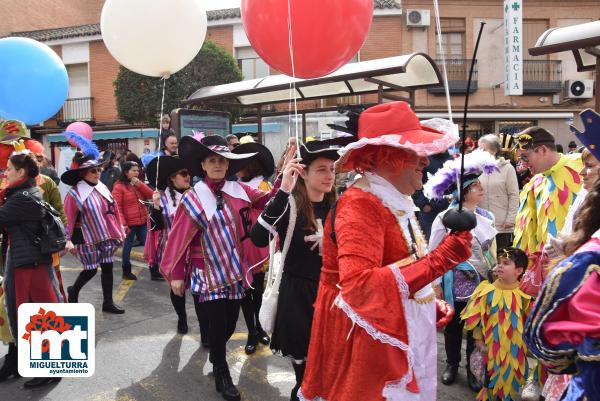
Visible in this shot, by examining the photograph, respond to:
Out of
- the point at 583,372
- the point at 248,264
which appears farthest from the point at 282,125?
the point at 583,372

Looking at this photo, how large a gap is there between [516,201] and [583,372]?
14.7 ft

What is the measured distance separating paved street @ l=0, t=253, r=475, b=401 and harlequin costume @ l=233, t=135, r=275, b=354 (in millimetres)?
185

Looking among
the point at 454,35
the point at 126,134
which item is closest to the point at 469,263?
the point at 454,35

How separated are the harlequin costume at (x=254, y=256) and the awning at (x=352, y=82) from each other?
5.42ft

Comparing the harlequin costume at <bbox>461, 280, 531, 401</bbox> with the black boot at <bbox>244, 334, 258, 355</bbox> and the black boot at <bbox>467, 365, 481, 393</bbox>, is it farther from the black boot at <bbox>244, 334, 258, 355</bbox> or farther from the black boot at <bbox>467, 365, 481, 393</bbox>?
the black boot at <bbox>244, 334, 258, 355</bbox>

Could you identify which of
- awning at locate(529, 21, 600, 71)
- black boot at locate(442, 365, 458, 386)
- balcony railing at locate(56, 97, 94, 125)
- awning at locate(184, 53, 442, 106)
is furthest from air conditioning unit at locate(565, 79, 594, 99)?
balcony railing at locate(56, 97, 94, 125)

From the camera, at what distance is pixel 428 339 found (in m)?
2.09

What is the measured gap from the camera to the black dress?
2.91m

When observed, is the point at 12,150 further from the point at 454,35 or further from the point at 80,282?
the point at 454,35

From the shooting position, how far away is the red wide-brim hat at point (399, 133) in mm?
1994

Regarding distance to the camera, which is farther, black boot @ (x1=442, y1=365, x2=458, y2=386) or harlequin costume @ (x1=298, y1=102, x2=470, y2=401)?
black boot @ (x1=442, y1=365, x2=458, y2=386)

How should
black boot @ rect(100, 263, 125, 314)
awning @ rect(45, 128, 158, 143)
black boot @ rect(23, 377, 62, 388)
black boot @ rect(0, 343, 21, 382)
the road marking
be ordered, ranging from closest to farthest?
black boot @ rect(23, 377, 62, 388) → black boot @ rect(0, 343, 21, 382) → black boot @ rect(100, 263, 125, 314) → the road marking → awning @ rect(45, 128, 158, 143)

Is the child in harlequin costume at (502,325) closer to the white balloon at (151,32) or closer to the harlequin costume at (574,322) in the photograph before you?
the harlequin costume at (574,322)

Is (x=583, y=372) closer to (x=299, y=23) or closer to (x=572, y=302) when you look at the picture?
(x=572, y=302)
